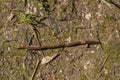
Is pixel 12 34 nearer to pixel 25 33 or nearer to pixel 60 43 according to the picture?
pixel 25 33

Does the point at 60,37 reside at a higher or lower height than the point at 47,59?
higher

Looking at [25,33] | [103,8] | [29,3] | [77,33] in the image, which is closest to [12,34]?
[25,33]

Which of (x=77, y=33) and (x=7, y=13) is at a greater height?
(x=7, y=13)

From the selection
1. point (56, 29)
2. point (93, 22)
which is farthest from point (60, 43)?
point (93, 22)

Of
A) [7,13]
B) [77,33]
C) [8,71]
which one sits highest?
[7,13]

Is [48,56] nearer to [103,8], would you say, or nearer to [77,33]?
[77,33]

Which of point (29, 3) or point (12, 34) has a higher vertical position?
point (29, 3)
